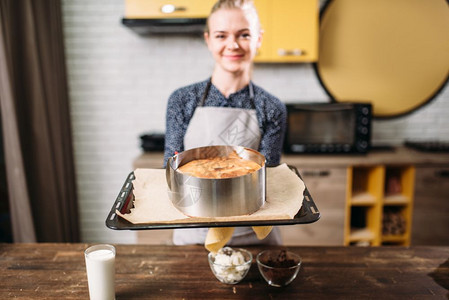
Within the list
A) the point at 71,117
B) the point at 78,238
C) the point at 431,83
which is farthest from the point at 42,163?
the point at 431,83

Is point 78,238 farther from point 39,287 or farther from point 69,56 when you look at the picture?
point 39,287

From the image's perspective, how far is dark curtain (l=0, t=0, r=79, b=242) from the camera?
2541 millimetres

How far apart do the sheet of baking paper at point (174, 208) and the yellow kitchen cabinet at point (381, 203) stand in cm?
183

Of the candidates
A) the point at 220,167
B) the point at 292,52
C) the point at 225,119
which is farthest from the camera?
the point at 292,52

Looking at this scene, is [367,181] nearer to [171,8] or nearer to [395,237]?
[395,237]

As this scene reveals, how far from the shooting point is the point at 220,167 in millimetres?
1148

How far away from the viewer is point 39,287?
1.28 metres

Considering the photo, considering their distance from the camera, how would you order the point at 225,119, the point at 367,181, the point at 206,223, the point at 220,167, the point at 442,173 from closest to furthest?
1. the point at 206,223
2. the point at 220,167
3. the point at 225,119
4. the point at 442,173
5. the point at 367,181

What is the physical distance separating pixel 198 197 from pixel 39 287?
2.29 feet

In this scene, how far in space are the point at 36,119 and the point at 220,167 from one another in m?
2.13

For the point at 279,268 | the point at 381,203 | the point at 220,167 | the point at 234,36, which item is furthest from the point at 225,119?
the point at 381,203

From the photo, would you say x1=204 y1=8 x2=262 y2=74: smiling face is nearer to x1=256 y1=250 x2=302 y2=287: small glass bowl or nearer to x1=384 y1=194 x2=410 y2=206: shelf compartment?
x1=256 y1=250 x2=302 y2=287: small glass bowl

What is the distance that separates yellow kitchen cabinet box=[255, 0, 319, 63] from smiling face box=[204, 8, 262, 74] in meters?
1.44

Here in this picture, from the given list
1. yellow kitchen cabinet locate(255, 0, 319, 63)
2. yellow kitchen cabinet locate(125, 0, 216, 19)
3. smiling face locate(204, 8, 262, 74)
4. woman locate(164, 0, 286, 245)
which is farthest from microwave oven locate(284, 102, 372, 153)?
smiling face locate(204, 8, 262, 74)
